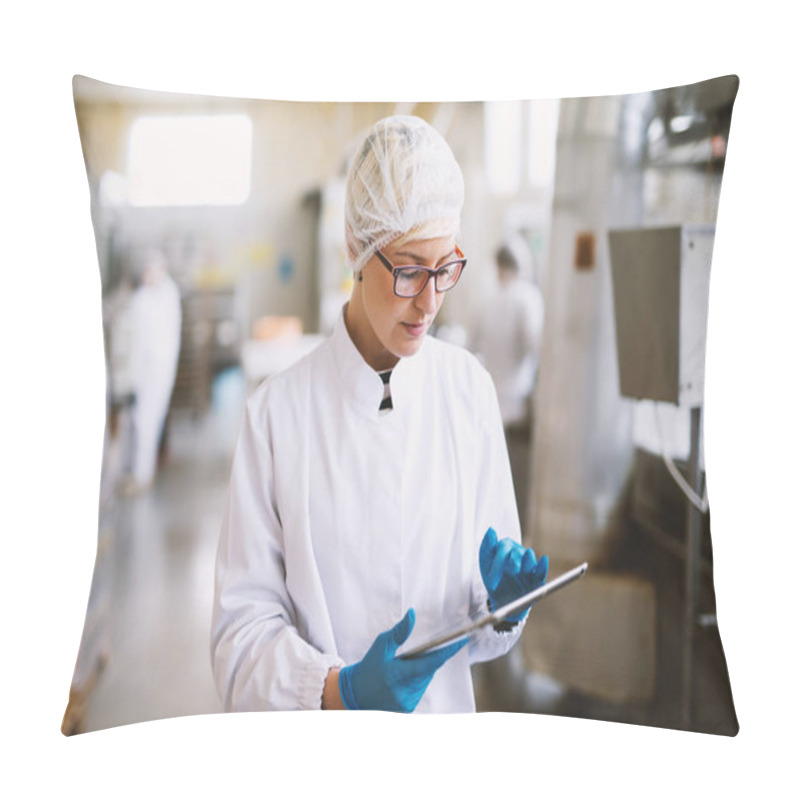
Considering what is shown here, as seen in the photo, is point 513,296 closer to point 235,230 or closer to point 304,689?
point 235,230

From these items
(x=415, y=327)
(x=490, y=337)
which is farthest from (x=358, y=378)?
(x=490, y=337)

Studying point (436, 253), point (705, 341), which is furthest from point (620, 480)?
point (436, 253)

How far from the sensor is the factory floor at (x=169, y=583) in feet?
5.86

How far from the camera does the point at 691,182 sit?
183 cm

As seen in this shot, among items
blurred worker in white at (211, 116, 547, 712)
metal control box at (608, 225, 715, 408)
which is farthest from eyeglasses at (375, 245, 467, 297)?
metal control box at (608, 225, 715, 408)

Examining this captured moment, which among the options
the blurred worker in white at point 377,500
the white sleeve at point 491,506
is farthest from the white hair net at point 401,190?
the white sleeve at point 491,506

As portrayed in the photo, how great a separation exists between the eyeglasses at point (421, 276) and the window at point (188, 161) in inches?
11.5

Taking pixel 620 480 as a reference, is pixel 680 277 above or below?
above

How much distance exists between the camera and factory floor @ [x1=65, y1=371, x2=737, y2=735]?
5.86 feet

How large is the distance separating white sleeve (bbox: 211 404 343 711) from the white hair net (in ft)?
1.24

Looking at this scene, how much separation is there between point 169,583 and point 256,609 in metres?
0.16

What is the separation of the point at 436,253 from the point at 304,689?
0.80 meters

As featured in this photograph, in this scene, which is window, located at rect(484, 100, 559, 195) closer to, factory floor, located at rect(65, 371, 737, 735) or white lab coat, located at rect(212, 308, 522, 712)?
white lab coat, located at rect(212, 308, 522, 712)

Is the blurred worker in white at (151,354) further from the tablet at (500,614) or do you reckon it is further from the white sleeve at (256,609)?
the tablet at (500,614)
